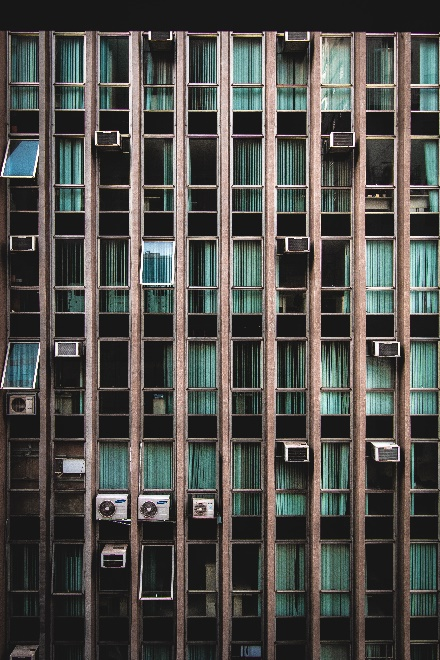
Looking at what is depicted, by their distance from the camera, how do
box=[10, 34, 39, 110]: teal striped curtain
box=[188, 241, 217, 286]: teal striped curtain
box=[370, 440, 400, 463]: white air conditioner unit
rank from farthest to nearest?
1. box=[188, 241, 217, 286]: teal striped curtain
2. box=[10, 34, 39, 110]: teal striped curtain
3. box=[370, 440, 400, 463]: white air conditioner unit

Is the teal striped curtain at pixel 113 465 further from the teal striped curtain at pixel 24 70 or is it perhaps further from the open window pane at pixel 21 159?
the teal striped curtain at pixel 24 70

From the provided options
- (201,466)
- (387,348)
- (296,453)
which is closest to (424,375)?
(387,348)

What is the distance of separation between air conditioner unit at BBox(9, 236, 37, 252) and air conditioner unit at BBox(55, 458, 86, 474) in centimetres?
555

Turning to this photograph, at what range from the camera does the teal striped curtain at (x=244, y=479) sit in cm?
1322

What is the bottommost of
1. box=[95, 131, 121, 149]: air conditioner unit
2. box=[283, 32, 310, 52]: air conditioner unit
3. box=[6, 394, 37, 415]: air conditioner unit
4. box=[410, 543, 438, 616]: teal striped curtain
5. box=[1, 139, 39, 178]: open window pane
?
box=[410, 543, 438, 616]: teal striped curtain

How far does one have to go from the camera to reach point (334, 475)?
13.3 metres

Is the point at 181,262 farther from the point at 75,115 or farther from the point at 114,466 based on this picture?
the point at 114,466

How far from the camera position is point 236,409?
43.3 ft

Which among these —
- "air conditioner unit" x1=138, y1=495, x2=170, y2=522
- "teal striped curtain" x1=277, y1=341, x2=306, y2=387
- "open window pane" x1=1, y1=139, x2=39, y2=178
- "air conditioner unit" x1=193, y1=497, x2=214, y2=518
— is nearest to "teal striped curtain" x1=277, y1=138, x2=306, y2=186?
"teal striped curtain" x1=277, y1=341, x2=306, y2=387

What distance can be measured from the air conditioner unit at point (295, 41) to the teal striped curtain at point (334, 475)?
1035cm

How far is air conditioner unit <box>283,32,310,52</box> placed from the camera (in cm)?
Answer: 1262

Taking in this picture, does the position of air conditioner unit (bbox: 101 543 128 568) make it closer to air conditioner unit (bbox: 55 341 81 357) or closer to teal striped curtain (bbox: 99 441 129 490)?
teal striped curtain (bbox: 99 441 129 490)

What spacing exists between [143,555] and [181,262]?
307 inches

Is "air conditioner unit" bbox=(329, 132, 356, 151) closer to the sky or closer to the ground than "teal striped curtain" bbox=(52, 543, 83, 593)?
closer to the sky
